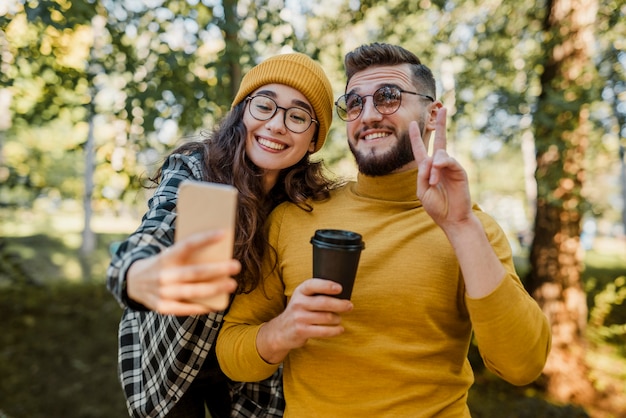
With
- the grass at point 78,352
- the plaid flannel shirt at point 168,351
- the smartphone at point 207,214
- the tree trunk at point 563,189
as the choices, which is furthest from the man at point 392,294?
the grass at point 78,352

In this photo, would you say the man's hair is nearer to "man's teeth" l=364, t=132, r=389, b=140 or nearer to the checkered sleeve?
"man's teeth" l=364, t=132, r=389, b=140

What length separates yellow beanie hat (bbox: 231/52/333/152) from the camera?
7.33ft

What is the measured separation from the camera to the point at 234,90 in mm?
4059

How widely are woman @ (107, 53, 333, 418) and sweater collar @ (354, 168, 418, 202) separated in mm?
298

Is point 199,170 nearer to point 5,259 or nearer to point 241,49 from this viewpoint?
point 241,49

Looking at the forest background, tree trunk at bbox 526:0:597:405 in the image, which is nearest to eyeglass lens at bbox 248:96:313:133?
the forest background

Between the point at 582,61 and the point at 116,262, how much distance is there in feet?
16.9

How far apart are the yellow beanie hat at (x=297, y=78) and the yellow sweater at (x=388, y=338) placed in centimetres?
70

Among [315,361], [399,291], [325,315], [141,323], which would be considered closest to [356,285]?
[399,291]

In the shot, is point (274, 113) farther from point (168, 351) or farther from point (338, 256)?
point (168, 351)

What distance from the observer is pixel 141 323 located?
2.38 m

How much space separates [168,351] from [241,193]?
791 millimetres

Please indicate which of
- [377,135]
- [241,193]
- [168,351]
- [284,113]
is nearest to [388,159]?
[377,135]

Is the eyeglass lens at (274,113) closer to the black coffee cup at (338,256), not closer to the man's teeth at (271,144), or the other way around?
the man's teeth at (271,144)
